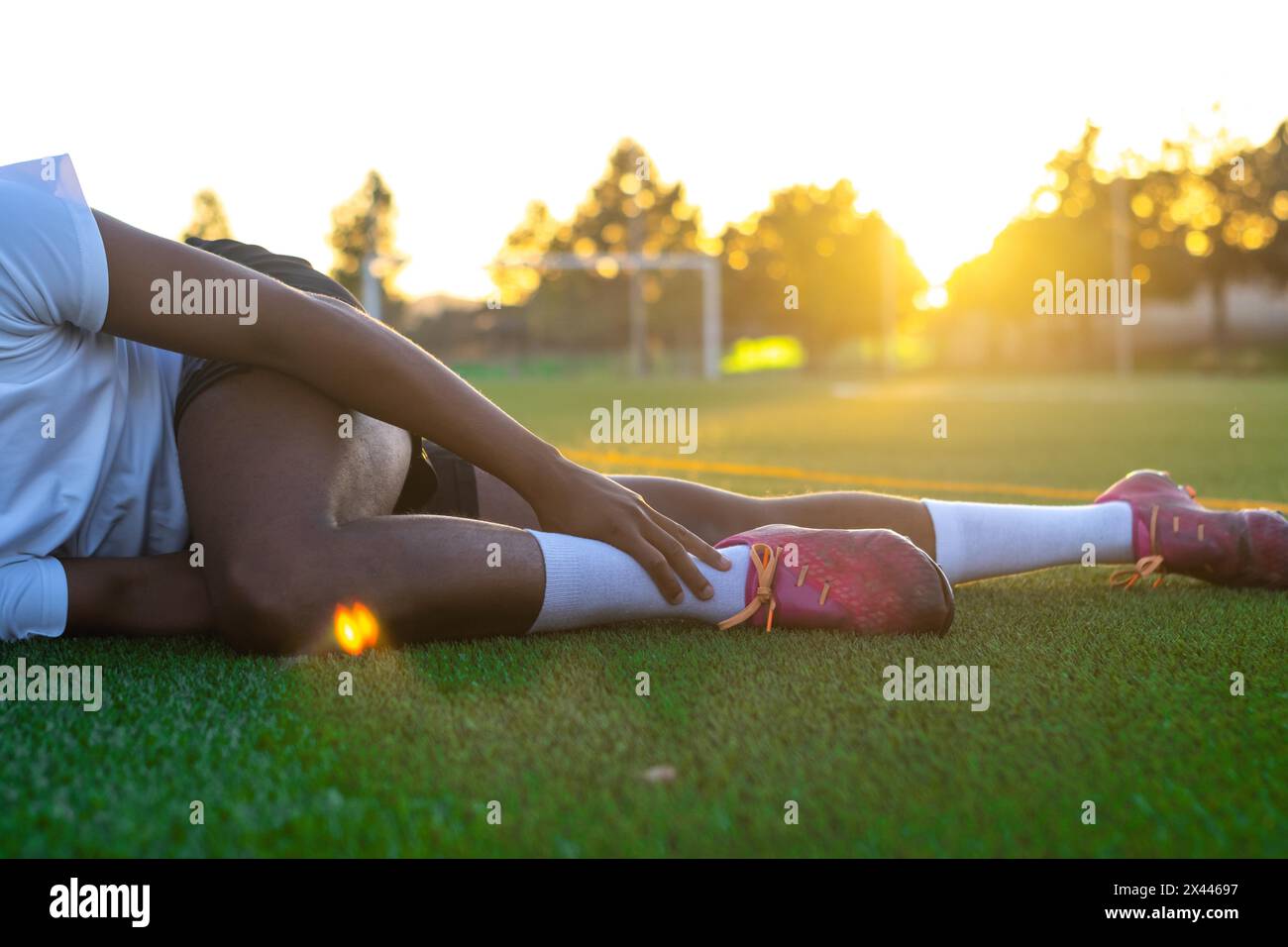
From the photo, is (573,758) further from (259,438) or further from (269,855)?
(259,438)

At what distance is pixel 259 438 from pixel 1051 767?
1224mm

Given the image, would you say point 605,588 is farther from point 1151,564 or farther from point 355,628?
point 1151,564

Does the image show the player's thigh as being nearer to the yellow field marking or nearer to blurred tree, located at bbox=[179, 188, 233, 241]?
the yellow field marking

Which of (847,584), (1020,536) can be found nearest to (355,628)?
(847,584)

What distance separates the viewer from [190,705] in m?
1.50

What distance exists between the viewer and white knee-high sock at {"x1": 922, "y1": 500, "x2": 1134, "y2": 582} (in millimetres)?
2207

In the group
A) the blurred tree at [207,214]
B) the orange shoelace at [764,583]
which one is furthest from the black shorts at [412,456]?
the blurred tree at [207,214]

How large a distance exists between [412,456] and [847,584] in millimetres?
816

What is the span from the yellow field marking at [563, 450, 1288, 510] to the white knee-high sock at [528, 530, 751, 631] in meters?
2.54

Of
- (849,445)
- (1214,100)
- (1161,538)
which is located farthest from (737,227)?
(1161,538)

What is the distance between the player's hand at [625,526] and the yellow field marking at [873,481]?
8.54 ft

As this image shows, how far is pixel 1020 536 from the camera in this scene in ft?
7.41

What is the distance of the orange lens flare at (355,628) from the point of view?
1664 mm

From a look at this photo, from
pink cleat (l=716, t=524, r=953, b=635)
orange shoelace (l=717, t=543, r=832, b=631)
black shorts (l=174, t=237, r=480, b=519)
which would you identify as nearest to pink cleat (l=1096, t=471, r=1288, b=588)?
pink cleat (l=716, t=524, r=953, b=635)
